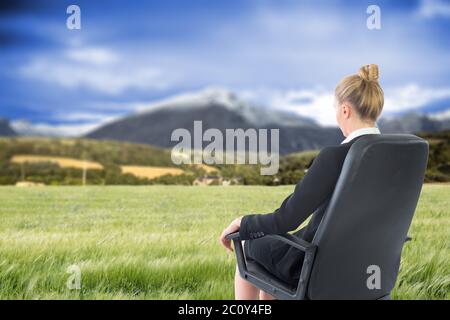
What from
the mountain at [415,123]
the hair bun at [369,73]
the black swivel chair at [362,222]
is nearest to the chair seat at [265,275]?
the black swivel chair at [362,222]

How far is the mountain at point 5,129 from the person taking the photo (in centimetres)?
367

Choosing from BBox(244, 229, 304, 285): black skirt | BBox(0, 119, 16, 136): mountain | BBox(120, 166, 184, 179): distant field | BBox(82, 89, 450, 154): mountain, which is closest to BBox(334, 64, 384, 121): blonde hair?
BBox(244, 229, 304, 285): black skirt

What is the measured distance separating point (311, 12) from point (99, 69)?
5.07 ft

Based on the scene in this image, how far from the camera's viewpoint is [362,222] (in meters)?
1.54

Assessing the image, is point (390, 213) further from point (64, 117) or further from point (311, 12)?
point (64, 117)

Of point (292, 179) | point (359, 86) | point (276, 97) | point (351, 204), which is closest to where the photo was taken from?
point (351, 204)

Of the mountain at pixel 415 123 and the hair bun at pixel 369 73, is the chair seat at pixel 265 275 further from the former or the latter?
the mountain at pixel 415 123

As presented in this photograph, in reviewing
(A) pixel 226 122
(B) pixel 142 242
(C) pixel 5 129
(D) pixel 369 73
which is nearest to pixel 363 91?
(D) pixel 369 73

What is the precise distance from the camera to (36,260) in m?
2.78

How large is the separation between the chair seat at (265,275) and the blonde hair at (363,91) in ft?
1.98

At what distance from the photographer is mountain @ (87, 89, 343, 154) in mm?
3797

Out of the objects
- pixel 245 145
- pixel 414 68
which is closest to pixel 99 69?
pixel 245 145

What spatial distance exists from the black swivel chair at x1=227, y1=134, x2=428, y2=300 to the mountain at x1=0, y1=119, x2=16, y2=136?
267 centimetres

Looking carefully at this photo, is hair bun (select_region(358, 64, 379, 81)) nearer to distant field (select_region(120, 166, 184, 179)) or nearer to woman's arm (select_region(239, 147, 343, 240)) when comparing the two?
woman's arm (select_region(239, 147, 343, 240))
